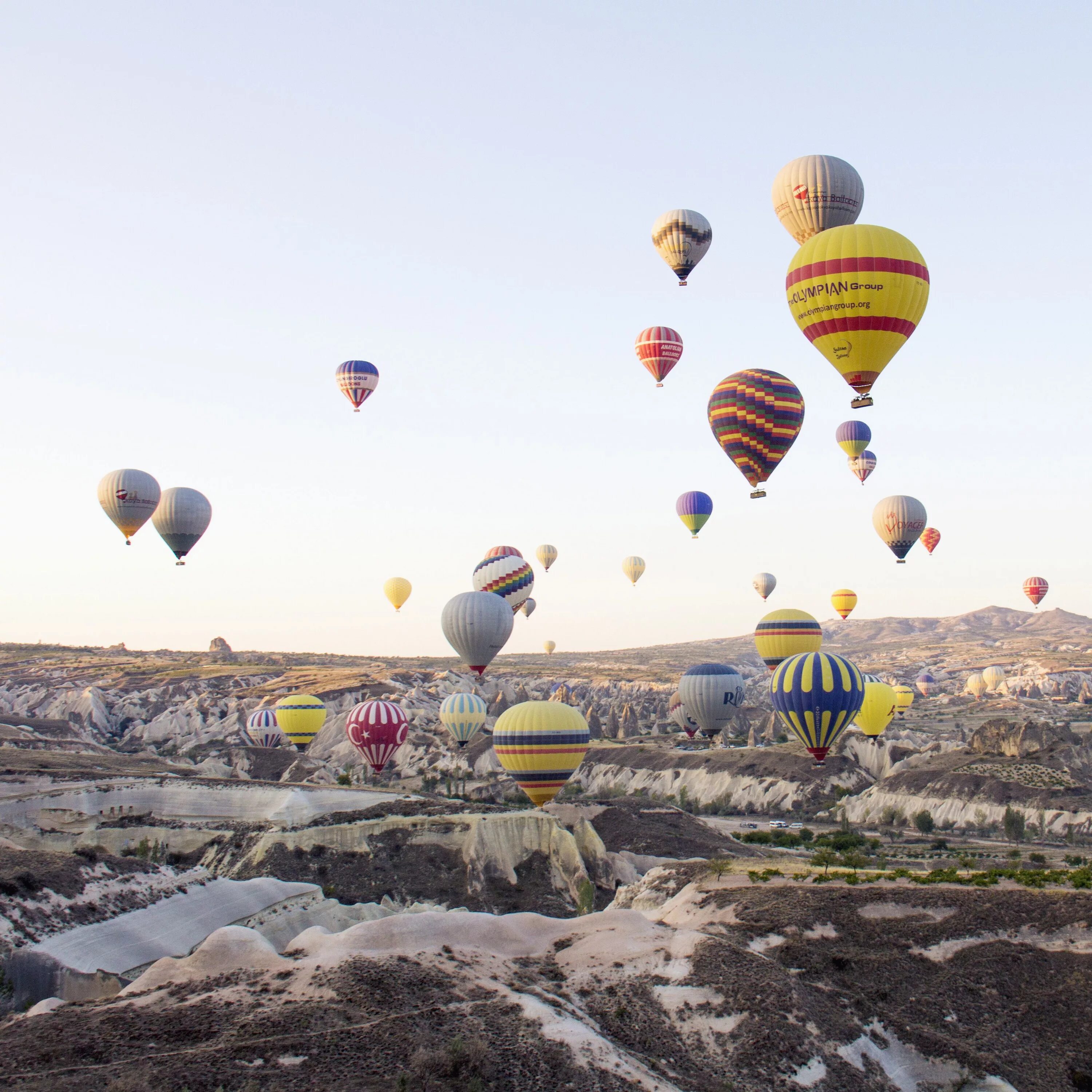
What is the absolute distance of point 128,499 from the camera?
6306cm

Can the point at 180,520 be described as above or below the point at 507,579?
above

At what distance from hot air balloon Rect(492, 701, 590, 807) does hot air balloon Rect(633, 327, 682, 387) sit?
71.5 feet

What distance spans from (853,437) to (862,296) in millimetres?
41714

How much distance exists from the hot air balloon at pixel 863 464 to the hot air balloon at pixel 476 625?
32.2 meters

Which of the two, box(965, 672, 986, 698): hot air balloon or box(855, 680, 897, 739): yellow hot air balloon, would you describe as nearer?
box(855, 680, 897, 739): yellow hot air balloon

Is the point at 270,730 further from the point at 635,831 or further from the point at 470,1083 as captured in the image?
the point at 470,1083

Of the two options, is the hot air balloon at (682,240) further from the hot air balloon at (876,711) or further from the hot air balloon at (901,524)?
the hot air balloon at (876,711)

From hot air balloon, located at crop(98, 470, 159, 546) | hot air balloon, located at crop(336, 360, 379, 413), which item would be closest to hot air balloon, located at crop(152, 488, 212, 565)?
hot air balloon, located at crop(98, 470, 159, 546)

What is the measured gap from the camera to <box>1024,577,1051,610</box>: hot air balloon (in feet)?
492

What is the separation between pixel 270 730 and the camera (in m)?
94.6

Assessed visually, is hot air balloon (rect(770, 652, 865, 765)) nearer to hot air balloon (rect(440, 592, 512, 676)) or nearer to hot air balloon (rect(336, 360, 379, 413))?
hot air balloon (rect(440, 592, 512, 676))

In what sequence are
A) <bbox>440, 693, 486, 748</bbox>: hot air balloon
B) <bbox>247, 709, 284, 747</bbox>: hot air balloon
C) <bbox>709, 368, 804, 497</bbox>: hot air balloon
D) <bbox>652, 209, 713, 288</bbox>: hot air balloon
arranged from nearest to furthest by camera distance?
<bbox>709, 368, 804, 497</bbox>: hot air balloon, <bbox>652, 209, 713, 288</bbox>: hot air balloon, <bbox>440, 693, 486, 748</bbox>: hot air balloon, <bbox>247, 709, 284, 747</bbox>: hot air balloon

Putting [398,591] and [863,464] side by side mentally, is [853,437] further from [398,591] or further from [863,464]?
[398,591]

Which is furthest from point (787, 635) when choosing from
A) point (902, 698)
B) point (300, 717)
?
point (902, 698)
